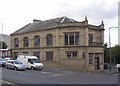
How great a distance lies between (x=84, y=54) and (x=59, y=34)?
6.18m

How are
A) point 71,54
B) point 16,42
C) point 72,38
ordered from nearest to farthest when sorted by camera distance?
point 71,54 → point 72,38 → point 16,42

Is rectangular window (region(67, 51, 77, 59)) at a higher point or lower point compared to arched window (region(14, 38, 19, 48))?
lower

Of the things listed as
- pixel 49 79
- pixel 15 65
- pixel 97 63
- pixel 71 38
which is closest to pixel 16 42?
pixel 71 38

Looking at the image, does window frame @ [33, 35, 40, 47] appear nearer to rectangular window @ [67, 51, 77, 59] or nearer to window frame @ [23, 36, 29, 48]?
window frame @ [23, 36, 29, 48]

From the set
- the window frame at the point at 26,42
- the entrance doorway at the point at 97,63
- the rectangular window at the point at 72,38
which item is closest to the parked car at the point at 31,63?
the rectangular window at the point at 72,38

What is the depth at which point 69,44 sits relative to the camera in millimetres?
51062

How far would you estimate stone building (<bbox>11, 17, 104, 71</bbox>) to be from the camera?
165ft

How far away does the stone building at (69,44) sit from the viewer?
5016 centimetres

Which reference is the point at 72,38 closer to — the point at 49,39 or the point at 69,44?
the point at 69,44

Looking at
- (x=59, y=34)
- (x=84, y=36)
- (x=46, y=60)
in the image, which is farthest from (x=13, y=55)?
(x=84, y=36)

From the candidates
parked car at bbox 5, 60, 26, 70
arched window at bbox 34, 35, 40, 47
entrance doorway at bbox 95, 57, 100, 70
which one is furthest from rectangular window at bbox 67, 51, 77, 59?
parked car at bbox 5, 60, 26, 70

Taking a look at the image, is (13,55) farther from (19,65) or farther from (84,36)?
(19,65)

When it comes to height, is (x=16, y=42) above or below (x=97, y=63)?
above

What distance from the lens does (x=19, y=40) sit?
2512 inches
